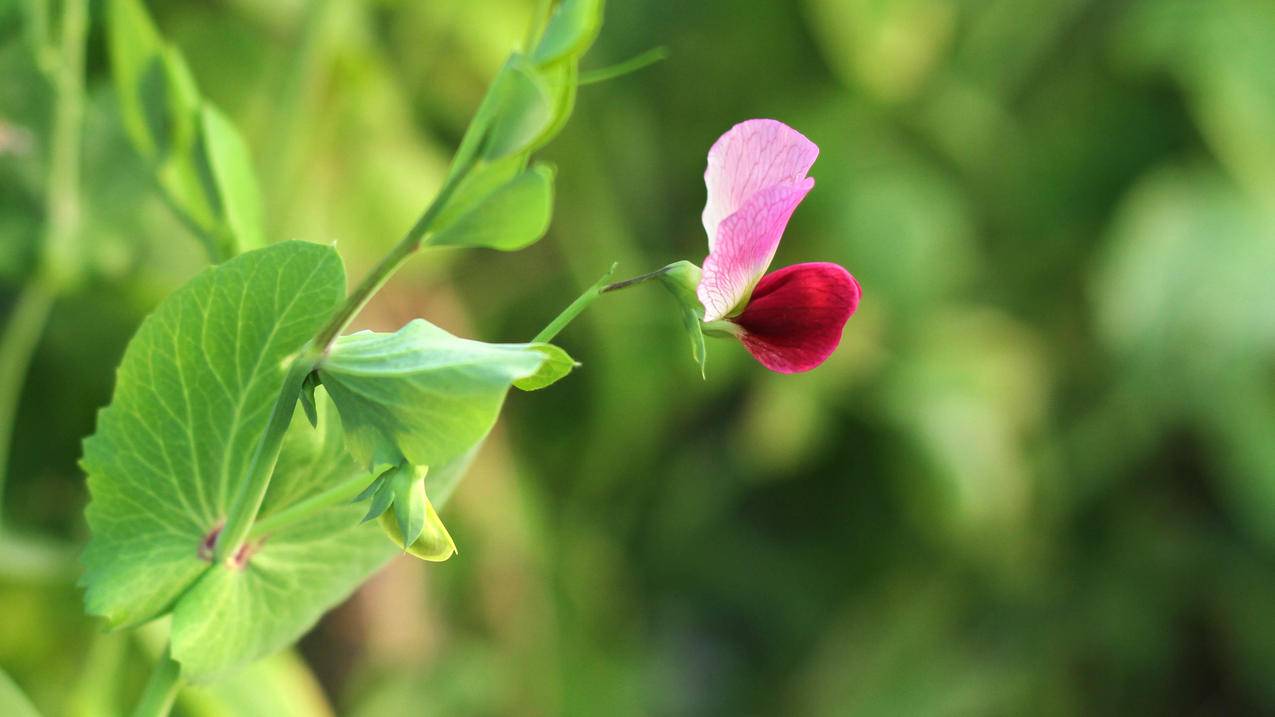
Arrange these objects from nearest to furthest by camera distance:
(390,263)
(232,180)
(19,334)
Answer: (390,263)
(232,180)
(19,334)

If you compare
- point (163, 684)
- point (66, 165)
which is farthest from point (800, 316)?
point (66, 165)

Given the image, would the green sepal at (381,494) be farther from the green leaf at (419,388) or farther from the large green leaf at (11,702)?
the large green leaf at (11,702)

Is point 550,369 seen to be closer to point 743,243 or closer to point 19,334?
point 743,243

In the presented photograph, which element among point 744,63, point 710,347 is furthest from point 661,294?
point 744,63

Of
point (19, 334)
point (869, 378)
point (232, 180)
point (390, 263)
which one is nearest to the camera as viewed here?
point (390, 263)

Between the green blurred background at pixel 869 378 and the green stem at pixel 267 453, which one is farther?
the green blurred background at pixel 869 378

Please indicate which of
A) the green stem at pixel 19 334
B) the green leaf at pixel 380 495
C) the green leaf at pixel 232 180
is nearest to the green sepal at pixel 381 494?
the green leaf at pixel 380 495

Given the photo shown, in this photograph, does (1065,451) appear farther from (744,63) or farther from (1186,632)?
(744,63)

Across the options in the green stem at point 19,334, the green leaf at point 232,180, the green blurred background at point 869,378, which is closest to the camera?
the green leaf at point 232,180
